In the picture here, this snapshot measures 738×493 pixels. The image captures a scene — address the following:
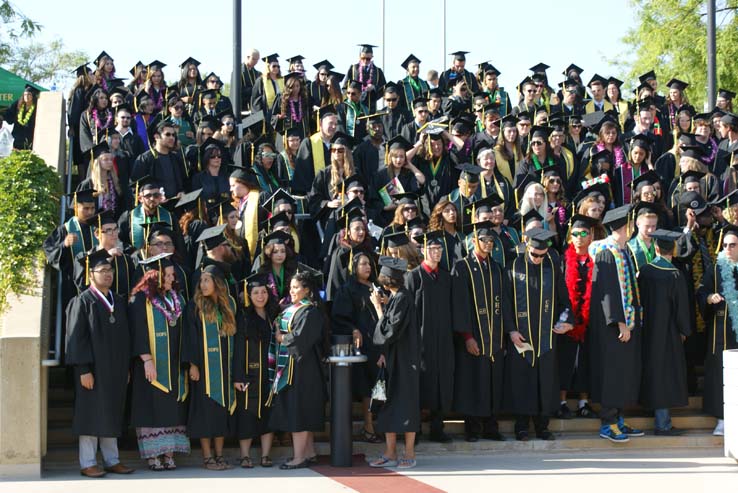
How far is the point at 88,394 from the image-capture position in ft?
30.1

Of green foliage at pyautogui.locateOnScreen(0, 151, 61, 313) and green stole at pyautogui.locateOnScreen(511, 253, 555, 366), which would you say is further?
green stole at pyautogui.locateOnScreen(511, 253, 555, 366)

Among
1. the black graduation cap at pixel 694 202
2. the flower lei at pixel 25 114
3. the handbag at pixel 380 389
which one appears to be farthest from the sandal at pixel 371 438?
the flower lei at pixel 25 114

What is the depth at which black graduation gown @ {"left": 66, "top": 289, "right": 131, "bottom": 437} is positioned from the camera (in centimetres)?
912

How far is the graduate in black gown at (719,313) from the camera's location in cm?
1066

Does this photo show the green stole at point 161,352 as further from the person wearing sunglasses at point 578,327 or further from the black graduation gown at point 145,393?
the person wearing sunglasses at point 578,327

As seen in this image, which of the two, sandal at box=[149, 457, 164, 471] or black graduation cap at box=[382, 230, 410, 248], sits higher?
black graduation cap at box=[382, 230, 410, 248]

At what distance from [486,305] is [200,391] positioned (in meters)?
2.83

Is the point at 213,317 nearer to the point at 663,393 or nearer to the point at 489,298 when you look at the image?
the point at 489,298

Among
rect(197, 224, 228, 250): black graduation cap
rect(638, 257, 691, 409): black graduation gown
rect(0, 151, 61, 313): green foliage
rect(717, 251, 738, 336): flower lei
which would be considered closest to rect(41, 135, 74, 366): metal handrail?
rect(0, 151, 61, 313): green foliage

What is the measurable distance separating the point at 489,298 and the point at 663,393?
1967 mm

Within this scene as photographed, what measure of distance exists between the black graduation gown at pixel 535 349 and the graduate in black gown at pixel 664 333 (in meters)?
0.86

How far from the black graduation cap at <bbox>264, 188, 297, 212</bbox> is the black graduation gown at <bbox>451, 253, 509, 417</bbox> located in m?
2.13

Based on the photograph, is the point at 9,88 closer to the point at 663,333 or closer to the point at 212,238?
the point at 212,238

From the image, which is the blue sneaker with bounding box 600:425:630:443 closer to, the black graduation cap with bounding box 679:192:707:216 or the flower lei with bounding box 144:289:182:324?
the black graduation cap with bounding box 679:192:707:216
